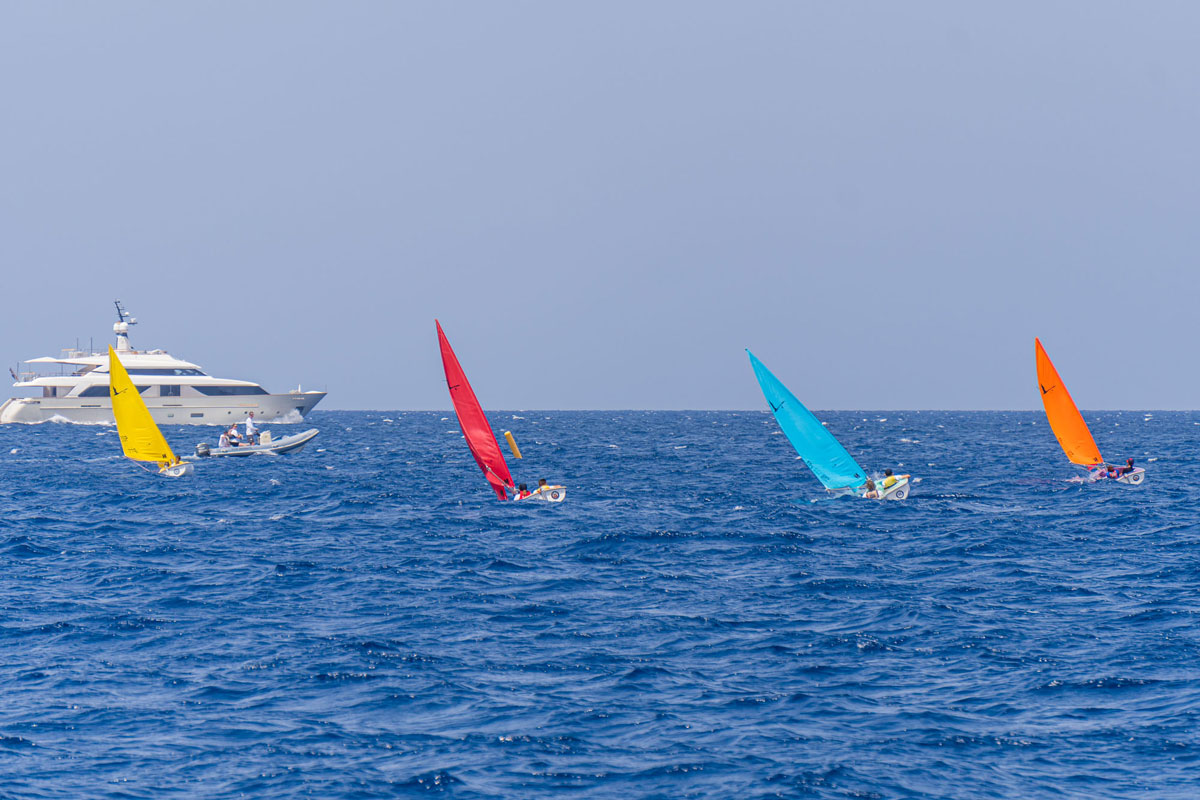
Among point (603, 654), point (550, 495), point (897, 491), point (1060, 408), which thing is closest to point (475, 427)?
point (550, 495)

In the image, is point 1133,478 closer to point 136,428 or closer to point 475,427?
point 475,427

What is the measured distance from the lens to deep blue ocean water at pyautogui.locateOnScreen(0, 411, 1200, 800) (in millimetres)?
12297

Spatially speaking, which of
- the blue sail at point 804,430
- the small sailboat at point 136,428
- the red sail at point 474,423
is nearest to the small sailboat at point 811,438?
the blue sail at point 804,430

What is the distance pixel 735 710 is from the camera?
567 inches

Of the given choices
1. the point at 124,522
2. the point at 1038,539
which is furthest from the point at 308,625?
the point at 1038,539

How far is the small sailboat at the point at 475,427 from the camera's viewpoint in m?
39.0

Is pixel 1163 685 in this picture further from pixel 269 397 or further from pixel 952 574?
pixel 269 397

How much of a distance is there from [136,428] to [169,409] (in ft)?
232

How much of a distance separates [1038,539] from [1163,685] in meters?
14.8

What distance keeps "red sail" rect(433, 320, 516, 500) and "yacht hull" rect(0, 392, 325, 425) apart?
83621 millimetres

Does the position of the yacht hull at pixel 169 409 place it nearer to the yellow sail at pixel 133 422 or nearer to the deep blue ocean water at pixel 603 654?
the yellow sail at pixel 133 422

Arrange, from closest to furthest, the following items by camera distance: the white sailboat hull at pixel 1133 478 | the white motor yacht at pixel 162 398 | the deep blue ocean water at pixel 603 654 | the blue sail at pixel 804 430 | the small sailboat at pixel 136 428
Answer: the deep blue ocean water at pixel 603 654 → the blue sail at pixel 804 430 → the white sailboat hull at pixel 1133 478 → the small sailboat at pixel 136 428 → the white motor yacht at pixel 162 398

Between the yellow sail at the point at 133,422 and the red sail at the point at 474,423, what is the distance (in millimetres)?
16584

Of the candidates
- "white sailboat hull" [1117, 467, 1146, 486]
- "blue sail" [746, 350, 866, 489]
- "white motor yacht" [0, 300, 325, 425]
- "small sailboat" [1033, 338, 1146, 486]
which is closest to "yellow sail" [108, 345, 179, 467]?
"blue sail" [746, 350, 866, 489]
